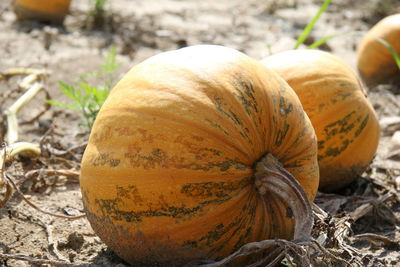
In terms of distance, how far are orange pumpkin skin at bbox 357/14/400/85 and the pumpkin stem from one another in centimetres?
330

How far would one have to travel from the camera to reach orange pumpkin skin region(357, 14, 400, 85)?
17.3ft

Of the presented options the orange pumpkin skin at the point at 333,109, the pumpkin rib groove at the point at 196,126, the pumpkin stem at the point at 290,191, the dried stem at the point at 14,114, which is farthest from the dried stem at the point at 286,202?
the dried stem at the point at 14,114

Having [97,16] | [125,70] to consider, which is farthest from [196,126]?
[97,16]

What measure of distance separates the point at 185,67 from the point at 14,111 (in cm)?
202

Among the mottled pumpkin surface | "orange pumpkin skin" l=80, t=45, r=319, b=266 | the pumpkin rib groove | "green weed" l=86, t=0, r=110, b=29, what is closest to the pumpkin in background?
the mottled pumpkin surface

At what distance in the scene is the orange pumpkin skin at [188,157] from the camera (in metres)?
2.33

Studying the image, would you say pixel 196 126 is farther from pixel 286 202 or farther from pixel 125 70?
pixel 125 70

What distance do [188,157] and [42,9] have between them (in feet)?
17.6

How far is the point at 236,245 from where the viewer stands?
2445 millimetres

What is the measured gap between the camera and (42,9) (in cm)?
713

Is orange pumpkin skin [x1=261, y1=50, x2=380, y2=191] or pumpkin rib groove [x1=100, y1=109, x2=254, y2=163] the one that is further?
orange pumpkin skin [x1=261, y1=50, x2=380, y2=191]

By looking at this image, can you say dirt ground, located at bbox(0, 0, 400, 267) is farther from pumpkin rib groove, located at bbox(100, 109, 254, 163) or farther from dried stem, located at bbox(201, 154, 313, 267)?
pumpkin rib groove, located at bbox(100, 109, 254, 163)

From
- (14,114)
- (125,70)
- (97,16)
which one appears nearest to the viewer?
(14,114)

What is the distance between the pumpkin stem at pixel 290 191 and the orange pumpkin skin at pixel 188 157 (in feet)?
0.18
